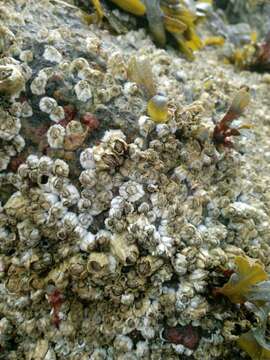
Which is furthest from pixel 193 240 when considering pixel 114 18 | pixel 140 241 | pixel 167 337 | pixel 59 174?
pixel 114 18

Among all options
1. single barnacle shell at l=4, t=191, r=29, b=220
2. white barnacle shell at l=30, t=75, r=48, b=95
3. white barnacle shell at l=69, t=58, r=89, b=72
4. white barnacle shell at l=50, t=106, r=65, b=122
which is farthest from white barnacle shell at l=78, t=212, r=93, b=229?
white barnacle shell at l=69, t=58, r=89, b=72

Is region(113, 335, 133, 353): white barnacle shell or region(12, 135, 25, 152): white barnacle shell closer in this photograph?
region(113, 335, 133, 353): white barnacle shell

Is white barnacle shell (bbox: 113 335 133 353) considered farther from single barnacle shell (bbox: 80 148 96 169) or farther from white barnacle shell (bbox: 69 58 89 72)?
white barnacle shell (bbox: 69 58 89 72)

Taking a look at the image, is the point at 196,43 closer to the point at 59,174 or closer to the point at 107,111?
the point at 107,111

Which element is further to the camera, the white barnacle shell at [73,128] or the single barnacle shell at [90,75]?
the single barnacle shell at [90,75]

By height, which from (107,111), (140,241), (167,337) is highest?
(107,111)

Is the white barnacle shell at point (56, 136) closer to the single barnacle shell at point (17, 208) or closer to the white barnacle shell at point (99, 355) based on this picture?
the single barnacle shell at point (17, 208)

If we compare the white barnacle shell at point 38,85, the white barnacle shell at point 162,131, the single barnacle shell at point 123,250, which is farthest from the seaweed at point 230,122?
the white barnacle shell at point 38,85
